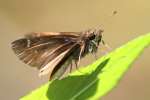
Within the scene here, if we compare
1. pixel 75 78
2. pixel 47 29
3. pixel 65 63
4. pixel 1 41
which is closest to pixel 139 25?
pixel 47 29

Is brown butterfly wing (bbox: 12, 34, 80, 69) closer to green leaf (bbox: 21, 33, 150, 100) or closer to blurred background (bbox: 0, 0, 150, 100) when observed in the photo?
green leaf (bbox: 21, 33, 150, 100)

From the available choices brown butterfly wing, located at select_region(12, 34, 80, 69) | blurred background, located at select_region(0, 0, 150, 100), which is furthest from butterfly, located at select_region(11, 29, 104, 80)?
blurred background, located at select_region(0, 0, 150, 100)

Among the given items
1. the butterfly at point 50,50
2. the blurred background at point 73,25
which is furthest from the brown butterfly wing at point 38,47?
the blurred background at point 73,25

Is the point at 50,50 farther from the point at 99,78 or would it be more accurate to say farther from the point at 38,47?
the point at 99,78

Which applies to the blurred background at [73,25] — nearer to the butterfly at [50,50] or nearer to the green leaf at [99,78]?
the butterfly at [50,50]

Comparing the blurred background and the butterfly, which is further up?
the butterfly

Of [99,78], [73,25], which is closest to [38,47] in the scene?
[99,78]

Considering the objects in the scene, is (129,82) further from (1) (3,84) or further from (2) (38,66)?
(2) (38,66)
